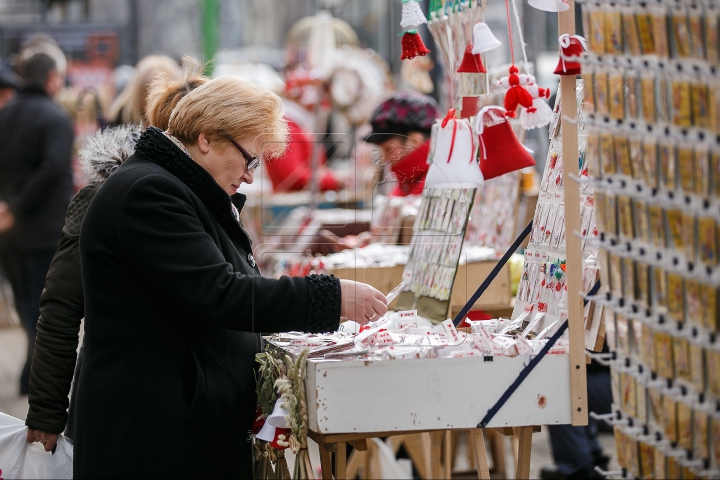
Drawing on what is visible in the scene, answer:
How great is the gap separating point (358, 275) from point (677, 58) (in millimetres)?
1889

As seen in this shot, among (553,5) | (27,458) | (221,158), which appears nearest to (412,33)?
(553,5)

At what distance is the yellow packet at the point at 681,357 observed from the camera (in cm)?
170

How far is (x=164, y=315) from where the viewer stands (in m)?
2.06

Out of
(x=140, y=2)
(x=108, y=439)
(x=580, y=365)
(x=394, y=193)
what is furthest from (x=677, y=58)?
(x=140, y=2)

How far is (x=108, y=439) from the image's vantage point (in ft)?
6.78

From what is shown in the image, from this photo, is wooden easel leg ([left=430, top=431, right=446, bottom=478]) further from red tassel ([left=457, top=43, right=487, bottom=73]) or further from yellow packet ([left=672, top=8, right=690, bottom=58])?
yellow packet ([left=672, top=8, right=690, bottom=58])

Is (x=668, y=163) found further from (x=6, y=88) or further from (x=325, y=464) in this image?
(x=6, y=88)

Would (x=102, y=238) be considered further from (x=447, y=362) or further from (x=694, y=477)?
(x=694, y=477)

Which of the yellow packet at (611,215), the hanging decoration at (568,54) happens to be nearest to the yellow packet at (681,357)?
the yellow packet at (611,215)

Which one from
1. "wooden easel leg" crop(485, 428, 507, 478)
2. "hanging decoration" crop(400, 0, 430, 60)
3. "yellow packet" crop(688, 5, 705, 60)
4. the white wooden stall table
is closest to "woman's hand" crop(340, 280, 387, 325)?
the white wooden stall table

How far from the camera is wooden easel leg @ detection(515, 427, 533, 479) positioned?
7.45 feet

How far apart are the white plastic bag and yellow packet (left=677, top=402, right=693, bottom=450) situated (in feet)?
5.66

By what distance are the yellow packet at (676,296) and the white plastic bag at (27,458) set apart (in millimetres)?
1771

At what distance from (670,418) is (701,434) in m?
0.07
